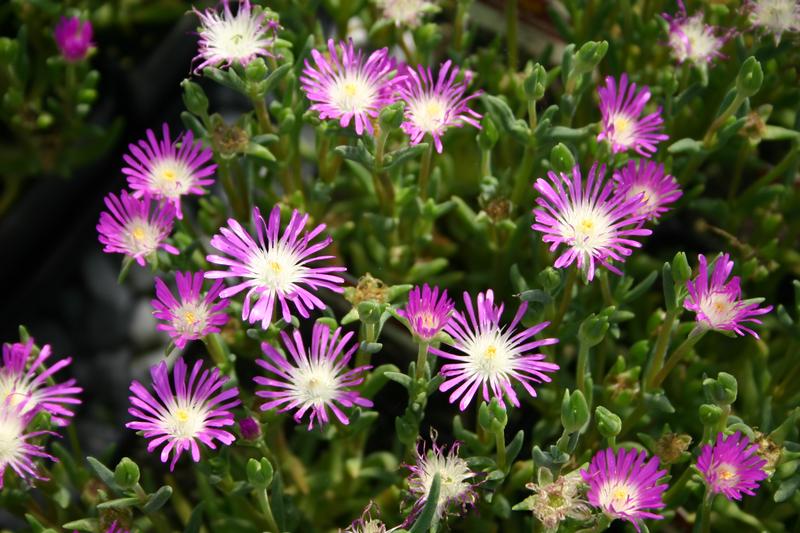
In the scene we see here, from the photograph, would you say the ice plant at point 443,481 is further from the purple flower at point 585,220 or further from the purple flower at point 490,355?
the purple flower at point 585,220

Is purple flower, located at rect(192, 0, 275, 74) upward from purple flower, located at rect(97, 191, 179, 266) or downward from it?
upward

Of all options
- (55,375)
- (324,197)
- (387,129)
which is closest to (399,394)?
(324,197)

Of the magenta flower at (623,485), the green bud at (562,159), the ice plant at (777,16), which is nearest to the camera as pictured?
the magenta flower at (623,485)

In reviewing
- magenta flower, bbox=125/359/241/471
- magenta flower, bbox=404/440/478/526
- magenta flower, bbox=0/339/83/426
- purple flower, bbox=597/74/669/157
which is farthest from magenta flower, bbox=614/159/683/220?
magenta flower, bbox=0/339/83/426

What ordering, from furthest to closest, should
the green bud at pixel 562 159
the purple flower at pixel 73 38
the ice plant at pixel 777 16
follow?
1. the purple flower at pixel 73 38
2. the ice plant at pixel 777 16
3. the green bud at pixel 562 159

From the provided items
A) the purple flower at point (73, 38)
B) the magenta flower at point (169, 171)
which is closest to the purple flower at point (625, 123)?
the magenta flower at point (169, 171)

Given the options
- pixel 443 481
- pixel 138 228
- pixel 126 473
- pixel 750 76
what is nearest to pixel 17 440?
pixel 126 473

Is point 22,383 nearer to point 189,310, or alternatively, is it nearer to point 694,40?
point 189,310

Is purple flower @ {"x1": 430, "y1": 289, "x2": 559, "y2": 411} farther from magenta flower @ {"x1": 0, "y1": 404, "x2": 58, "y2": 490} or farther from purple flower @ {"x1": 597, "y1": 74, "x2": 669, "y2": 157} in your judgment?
magenta flower @ {"x1": 0, "y1": 404, "x2": 58, "y2": 490}
